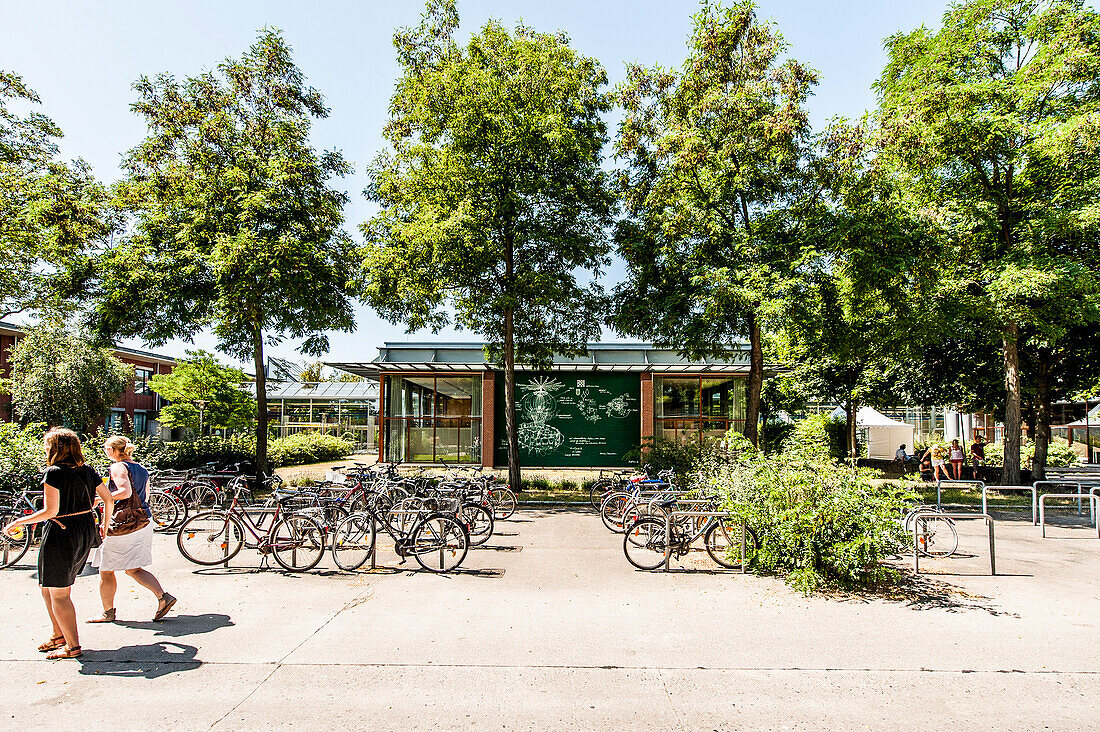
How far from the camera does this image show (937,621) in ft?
19.1

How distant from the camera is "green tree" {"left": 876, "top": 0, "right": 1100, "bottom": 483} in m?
13.8

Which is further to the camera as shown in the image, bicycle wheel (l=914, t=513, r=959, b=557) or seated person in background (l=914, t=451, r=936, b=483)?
seated person in background (l=914, t=451, r=936, b=483)

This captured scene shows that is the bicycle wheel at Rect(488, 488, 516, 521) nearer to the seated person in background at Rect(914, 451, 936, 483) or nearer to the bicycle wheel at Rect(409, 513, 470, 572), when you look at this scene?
the bicycle wheel at Rect(409, 513, 470, 572)

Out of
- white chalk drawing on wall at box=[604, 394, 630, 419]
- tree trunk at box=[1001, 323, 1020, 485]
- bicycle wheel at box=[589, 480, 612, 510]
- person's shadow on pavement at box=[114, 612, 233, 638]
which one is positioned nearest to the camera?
person's shadow on pavement at box=[114, 612, 233, 638]

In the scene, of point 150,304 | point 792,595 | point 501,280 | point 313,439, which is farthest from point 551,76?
point 313,439

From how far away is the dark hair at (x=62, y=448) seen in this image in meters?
4.65

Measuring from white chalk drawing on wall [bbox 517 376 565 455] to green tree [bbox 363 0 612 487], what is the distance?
6.32 m

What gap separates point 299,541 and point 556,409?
15732 mm

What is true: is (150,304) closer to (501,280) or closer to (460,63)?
(501,280)

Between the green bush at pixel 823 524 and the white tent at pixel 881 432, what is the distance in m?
22.3

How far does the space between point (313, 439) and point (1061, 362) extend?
29.0 m

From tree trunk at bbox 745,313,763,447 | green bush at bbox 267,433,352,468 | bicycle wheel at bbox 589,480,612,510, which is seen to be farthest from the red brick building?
tree trunk at bbox 745,313,763,447

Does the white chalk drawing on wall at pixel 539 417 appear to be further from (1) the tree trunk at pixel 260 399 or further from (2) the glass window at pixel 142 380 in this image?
(2) the glass window at pixel 142 380

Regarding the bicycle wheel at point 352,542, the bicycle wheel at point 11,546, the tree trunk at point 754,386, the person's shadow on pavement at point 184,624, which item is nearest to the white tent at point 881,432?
the tree trunk at point 754,386
